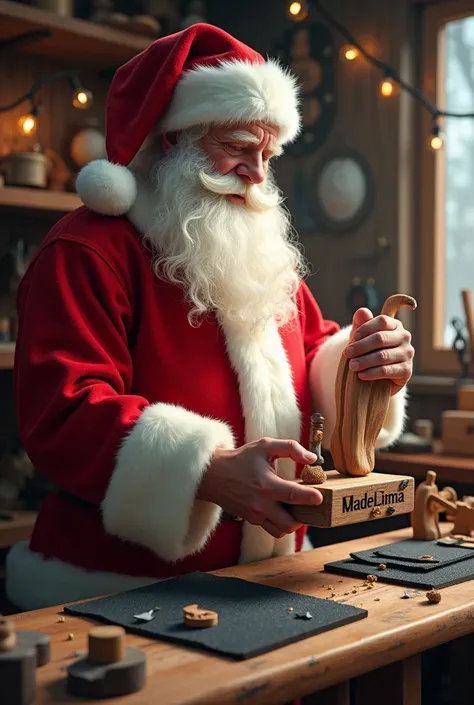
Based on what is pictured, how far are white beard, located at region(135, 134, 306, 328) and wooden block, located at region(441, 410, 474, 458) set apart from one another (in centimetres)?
109

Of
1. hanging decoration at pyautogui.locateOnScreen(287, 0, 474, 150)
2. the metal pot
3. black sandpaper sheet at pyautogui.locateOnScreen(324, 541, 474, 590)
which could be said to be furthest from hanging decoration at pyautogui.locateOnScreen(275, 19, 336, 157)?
black sandpaper sheet at pyautogui.locateOnScreen(324, 541, 474, 590)

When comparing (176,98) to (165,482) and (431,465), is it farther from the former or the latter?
(431,465)

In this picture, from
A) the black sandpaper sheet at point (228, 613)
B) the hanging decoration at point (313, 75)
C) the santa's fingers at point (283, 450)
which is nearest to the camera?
the black sandpaper sheet at point (228, 613)

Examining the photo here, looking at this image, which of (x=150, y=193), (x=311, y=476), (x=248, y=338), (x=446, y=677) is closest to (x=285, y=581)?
(x=311, y=476)

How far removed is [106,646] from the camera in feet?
3.29

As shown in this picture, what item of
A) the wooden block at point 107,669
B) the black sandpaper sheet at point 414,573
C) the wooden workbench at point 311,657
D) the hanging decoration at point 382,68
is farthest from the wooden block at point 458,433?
the wooden block at point 107,669

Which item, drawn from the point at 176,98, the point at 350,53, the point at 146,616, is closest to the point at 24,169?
the point at 350,53

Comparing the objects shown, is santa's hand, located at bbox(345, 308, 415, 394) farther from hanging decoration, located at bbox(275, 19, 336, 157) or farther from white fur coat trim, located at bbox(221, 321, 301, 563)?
hanging decoration, located at bbox(275, 19, 336, 157)

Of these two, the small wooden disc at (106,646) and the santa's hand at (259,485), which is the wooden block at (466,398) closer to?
the santa's hand at (259,485)

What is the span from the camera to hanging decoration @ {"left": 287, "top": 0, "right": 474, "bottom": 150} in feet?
9.49

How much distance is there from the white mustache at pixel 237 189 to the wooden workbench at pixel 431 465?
3.53ft

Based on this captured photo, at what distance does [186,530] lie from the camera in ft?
4.68

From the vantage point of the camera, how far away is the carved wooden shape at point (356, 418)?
5.09 ft

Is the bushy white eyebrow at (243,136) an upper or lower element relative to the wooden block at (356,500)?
upper
